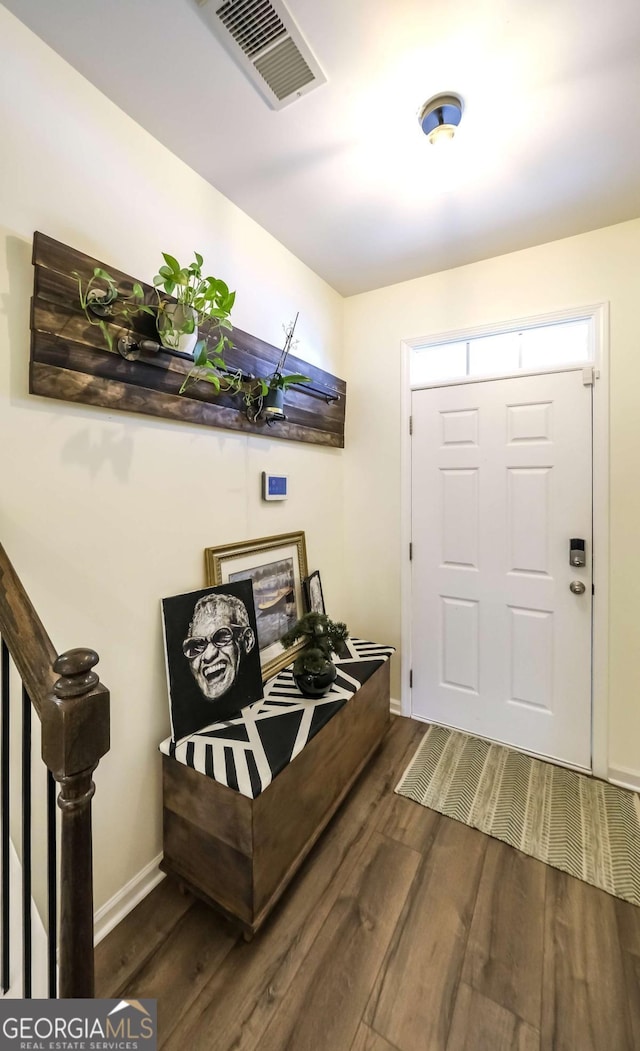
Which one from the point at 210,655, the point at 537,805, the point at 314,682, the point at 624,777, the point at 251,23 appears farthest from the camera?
the point at 624,777

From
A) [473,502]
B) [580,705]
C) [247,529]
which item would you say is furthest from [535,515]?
[247,529]

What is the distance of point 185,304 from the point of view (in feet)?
4.52

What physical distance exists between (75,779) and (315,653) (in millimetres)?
1166

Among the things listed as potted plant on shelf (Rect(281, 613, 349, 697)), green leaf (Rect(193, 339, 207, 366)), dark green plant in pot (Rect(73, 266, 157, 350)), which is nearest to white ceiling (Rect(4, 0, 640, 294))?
dark green plant in pot (Rect(73, 266, 157, 350))

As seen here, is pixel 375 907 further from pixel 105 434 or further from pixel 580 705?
pixel 105 434

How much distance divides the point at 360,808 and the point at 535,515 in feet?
5.60

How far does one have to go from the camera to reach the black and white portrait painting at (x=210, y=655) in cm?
149

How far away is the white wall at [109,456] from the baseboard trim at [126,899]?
32 mm

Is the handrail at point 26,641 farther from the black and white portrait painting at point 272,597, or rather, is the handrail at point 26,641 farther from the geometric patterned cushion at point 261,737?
the black and white portrait painting at point 272,597

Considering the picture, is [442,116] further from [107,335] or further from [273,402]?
[107,335]

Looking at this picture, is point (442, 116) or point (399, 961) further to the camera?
point (442, 116)

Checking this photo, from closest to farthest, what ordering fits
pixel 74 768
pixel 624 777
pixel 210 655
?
pixel 74 768 → pixel 210 655 → pixel 624 777

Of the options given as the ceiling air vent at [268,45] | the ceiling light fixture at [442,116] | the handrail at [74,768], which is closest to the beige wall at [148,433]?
the ceiling air vent at [268,45]

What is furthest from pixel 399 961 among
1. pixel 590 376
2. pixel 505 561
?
pixel 590 376
